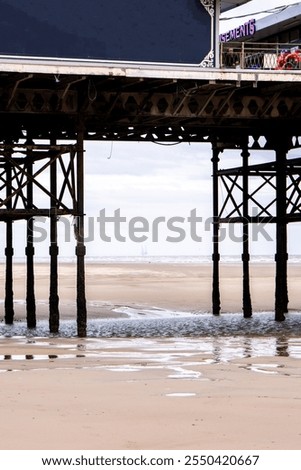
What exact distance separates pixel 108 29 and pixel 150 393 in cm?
1260

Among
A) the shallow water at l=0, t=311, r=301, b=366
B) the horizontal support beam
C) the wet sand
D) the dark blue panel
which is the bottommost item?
the wet sand

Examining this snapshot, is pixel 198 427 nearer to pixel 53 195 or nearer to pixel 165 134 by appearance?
pixel 53 195

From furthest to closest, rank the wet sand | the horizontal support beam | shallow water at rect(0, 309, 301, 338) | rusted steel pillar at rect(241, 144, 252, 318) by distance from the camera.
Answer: the wet sand
rusted steel pillar at rect(241, 144, 252, 318)
shallow water at rect(0, 309, 301, 338)
the horizontal support beam

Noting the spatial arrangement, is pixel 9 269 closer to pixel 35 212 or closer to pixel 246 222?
pixel 246 222

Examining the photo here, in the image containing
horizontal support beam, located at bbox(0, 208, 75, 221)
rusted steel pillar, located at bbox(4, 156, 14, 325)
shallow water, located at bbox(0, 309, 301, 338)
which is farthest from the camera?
rusted steel pillar, located at bbox(4, 156, 14, 325)

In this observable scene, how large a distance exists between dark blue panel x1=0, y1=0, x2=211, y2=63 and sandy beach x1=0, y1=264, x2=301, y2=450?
6.18 metres

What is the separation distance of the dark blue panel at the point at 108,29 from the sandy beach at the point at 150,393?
20.3 ft

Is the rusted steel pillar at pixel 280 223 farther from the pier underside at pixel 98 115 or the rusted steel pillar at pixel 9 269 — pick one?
the rusted steel pillar at pixel 9 269

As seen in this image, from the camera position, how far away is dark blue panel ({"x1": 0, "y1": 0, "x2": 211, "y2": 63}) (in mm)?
23422

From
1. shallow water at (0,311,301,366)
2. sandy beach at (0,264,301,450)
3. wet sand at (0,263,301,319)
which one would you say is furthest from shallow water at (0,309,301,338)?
wet sand at (0,263,301,319)

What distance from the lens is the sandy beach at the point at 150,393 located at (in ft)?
34.3

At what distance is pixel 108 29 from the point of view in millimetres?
24125

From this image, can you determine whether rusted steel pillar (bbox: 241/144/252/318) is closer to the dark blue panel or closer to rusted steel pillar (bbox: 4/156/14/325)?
rusted steel pillar (bbox: 4/156/14/325)
